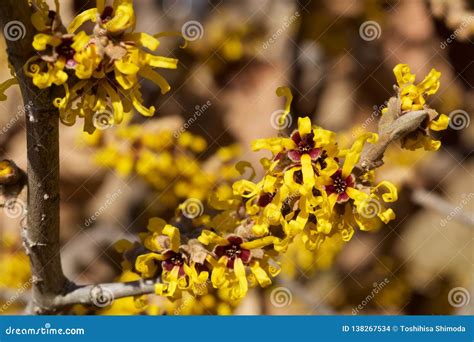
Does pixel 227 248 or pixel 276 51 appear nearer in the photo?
pixel 227 248

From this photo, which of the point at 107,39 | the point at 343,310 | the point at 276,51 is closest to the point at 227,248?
the point at 107,39

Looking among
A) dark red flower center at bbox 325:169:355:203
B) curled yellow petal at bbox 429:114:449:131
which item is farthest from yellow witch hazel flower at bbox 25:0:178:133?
curled yellow petal at bbox 429:114:449:131

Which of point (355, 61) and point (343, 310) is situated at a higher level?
point (355, 61)

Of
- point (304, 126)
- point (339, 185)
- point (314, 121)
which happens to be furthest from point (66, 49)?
point (314, 121)

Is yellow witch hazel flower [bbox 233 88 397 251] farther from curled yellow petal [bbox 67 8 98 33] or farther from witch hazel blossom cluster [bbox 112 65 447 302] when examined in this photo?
curled yellow petal [bbox 67 8 98 33]

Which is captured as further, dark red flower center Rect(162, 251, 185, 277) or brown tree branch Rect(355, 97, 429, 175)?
dark red flower center Rect(162, 251, 185, 277)

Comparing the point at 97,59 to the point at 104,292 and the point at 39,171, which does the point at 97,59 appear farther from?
→ the point at 104,292

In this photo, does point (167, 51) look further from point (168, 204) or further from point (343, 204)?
point (343, 204)
